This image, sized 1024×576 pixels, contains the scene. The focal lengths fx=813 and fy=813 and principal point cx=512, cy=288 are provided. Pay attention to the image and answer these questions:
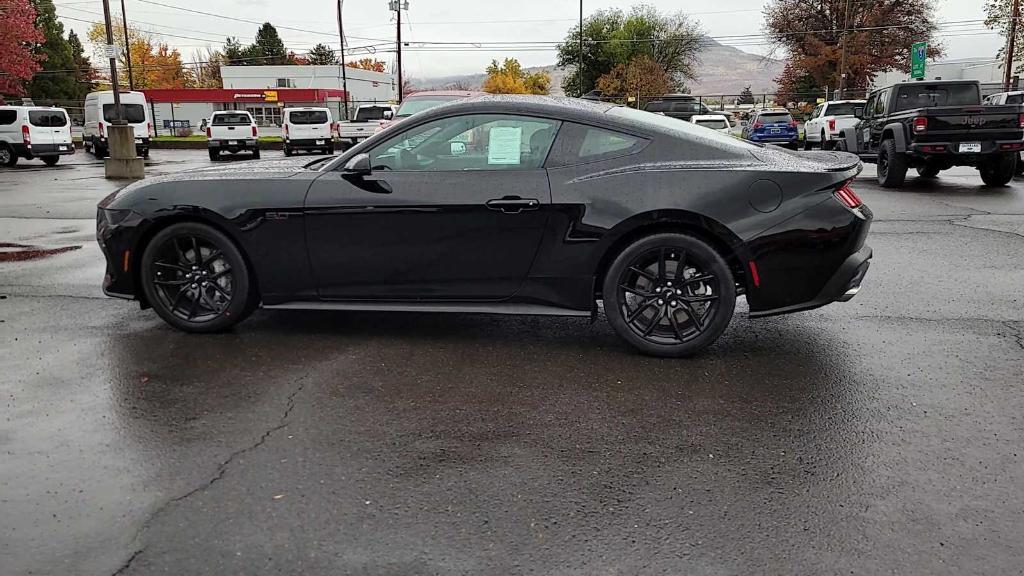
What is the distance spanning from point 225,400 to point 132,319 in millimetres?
2065

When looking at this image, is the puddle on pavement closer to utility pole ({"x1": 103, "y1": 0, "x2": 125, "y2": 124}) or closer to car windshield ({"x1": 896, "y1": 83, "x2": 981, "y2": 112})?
utility pole ({"x1": 103, "y1": 0, "x2": 125, "y2": 124})

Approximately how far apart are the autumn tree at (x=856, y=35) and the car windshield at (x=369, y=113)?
38.0 meters

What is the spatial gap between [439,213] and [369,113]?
1077 inches

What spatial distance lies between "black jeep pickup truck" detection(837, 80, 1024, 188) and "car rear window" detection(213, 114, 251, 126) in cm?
2212

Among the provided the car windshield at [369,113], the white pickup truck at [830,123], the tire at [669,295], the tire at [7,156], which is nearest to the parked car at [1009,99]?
the white pickup truck at [830,123]

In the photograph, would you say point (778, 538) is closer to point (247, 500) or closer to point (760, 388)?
point (760, 388)

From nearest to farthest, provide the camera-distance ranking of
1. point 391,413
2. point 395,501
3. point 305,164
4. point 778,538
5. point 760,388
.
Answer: point 778,538, point 395,501, point 391,413, point 760,388, point 305,164

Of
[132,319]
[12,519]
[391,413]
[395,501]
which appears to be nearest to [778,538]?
[395,501]

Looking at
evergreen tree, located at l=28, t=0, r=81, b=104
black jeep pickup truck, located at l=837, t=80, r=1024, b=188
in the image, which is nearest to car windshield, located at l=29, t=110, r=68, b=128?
black jeep pickup truck, located at l=837, t=80, r=1024, b=188

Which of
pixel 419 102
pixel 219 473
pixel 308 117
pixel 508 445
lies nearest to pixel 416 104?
pixel 419 102

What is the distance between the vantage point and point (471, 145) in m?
4.90

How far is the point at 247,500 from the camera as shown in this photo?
308 centimetres

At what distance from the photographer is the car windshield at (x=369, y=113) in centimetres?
3073

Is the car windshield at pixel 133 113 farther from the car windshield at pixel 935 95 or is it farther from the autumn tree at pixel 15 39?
the car windshield at pixel 935 95
